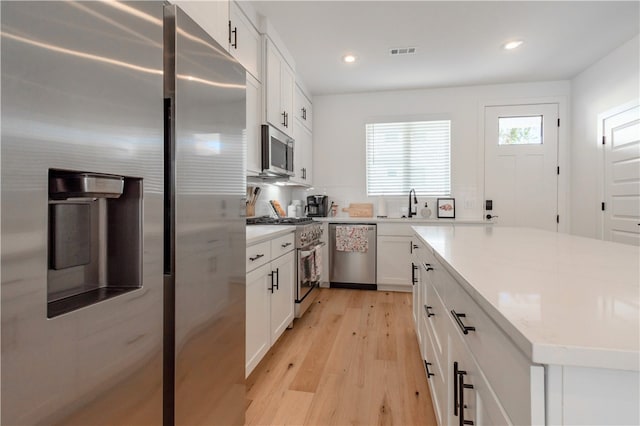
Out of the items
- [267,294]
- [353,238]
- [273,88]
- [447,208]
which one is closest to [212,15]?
[273,88]

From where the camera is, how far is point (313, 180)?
4.72 metres

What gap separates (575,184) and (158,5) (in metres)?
4.80

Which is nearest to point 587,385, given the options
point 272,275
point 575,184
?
point 272,275

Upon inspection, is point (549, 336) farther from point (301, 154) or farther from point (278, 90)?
point (301, 154)

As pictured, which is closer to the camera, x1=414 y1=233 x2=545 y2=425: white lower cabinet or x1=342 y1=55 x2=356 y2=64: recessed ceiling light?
x1=414 y1=233 x2=545 y2=425: white lower cabinet

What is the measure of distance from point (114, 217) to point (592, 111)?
474cm

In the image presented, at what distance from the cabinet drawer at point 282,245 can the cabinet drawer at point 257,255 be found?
0.10 meters

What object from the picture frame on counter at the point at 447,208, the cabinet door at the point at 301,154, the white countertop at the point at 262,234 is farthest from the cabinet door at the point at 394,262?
the white countertop at the point at 262,234

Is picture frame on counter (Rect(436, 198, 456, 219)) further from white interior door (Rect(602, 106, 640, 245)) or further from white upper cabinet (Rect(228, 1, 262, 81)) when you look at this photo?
white upper cabinet (Rect(228, 1, 262, 81))

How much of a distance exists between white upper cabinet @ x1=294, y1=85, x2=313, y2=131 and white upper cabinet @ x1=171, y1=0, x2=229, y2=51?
6.19 ft

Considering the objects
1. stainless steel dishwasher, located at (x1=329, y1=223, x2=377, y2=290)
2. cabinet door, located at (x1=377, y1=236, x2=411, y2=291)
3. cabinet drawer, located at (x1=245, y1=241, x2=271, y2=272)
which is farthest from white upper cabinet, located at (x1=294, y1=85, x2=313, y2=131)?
cabinet drawer, located at (x1=245, y1=241, x2=271, y2=272)

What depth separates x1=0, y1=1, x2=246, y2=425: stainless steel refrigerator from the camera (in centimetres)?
57

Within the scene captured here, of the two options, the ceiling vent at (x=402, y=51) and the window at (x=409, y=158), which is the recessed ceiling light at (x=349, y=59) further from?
the window at (x=409, y=158)

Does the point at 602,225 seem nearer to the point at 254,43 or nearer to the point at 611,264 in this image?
the point at 611,264
